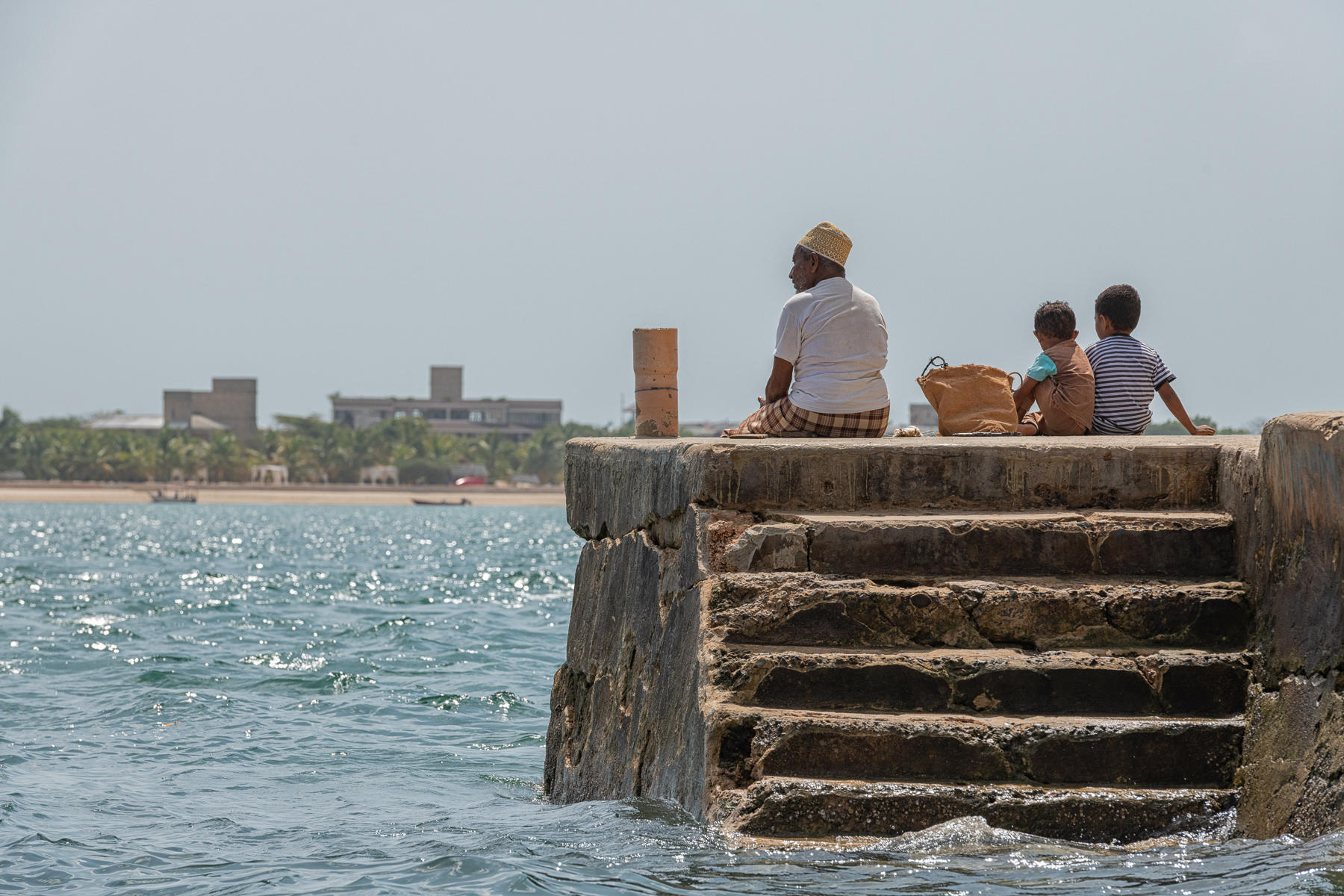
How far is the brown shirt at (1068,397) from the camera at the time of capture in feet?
20.2

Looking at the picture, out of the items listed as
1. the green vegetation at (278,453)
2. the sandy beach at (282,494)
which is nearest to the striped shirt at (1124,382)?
the sandy beach at (282,494)

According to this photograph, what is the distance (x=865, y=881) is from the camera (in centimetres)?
349

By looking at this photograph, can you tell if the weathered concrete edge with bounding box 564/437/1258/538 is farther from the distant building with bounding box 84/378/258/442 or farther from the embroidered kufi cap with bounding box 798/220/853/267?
the distant building with bounding box 84/378/258/442

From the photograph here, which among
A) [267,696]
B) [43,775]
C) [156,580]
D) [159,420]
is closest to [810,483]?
[43,775]

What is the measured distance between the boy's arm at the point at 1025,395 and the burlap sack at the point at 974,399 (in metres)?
0.19

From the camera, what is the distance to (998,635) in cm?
421

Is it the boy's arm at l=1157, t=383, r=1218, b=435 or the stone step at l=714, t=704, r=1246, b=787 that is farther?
the boy's arm at l=1157, t=383, r=1218, b=435

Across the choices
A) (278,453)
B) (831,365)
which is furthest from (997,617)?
(278,453)

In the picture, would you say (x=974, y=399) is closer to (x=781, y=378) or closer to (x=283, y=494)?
(x=781, y=378)

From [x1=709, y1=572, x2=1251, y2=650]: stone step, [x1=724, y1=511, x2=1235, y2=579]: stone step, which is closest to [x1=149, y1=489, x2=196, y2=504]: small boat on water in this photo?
[x1=724, y1=511, x2=1235, y2=579]: stone step

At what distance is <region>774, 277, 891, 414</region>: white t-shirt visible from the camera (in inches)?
222

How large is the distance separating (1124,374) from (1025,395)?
0.46m

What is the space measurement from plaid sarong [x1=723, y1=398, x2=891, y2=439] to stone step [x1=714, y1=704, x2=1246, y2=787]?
1.90 m

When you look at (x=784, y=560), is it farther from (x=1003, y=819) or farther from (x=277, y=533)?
(x=277, y=533)
